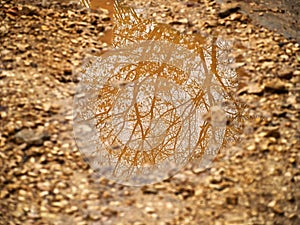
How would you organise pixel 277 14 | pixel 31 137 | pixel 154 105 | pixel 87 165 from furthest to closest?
pixel 277 14
pixel 154 105
pixel 31 137
pixel 87 165

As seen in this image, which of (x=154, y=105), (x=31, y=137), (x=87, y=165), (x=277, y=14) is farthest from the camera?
(x=277, y=14)

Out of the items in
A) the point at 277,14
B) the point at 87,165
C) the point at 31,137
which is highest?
the point at 277,14

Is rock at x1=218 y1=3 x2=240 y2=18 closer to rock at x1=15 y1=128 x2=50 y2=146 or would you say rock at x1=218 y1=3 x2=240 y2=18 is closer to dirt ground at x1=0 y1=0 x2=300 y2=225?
dirt ground at x1=0 y1=0 x2=300 y2=225

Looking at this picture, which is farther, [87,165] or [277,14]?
[277,14]

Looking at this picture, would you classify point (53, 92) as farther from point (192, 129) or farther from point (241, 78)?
point (241, 78)

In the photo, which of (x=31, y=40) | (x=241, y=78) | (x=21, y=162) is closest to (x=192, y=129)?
(x=241, y=78)

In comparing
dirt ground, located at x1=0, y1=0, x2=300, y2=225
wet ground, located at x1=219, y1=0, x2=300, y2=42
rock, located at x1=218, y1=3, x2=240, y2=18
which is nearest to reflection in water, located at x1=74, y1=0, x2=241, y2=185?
dirt ground, located at x1=0, y1=0, x2=300, y2=225

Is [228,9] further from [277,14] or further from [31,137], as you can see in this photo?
[31,137]

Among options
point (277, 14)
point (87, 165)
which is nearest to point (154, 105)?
point (87, 165)

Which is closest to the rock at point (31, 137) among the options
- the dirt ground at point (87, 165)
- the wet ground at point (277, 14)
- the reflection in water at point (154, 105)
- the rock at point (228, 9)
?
the dirt ground at point (87, 165)
